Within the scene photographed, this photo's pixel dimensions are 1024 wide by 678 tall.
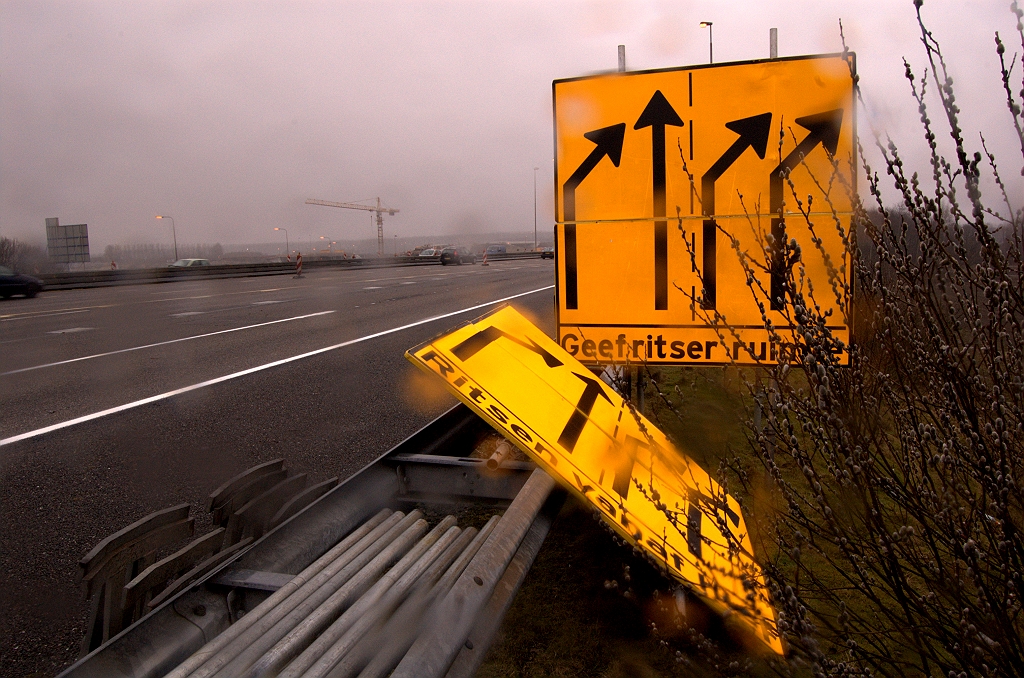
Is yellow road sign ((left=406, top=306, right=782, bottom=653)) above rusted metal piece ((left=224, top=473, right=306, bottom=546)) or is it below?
above

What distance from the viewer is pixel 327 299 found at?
18453 millimetres

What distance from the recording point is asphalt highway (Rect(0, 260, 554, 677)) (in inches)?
135

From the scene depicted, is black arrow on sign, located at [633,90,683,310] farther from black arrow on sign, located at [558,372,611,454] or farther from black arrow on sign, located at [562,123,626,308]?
black arrow on sign, located at [558,372,611,454]

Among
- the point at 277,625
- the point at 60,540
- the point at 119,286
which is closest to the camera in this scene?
the point at 277,625

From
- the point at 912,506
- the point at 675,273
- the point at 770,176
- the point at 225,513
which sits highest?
the point at 770,176

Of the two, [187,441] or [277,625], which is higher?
[277,625]

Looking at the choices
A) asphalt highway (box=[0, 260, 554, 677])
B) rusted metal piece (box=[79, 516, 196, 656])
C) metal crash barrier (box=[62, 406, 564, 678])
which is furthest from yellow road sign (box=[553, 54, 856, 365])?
asphalt highway (box=[0, 260, 554, 677])

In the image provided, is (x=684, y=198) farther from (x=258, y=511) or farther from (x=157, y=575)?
(x=157, y=575)

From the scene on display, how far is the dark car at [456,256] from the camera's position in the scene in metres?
47.4

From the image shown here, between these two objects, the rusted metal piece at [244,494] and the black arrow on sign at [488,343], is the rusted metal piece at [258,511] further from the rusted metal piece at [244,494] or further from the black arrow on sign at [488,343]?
the black arrow on sign at [488,343]

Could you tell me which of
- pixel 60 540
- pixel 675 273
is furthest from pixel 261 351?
pixel 675 273

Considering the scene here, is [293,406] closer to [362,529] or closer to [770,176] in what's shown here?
[362,529]

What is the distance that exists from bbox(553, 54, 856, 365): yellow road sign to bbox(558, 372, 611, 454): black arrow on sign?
0.14 meters

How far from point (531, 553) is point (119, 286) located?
28839mm
